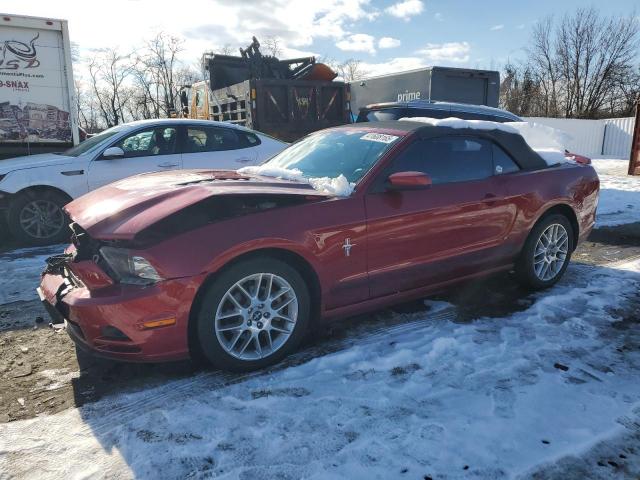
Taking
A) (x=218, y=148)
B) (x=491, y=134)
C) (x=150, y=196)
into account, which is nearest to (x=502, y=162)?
(x=491, y=134)

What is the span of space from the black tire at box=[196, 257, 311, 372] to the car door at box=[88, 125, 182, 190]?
420 cm

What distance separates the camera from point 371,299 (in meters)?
3.45

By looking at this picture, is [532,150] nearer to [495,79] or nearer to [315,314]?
[315,314]

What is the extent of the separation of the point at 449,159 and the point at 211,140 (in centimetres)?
417

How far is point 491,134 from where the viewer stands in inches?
164

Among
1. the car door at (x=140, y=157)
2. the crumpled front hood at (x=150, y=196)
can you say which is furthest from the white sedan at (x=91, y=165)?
the crumpled front hood at (x=150, y=196)

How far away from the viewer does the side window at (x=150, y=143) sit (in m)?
6.46

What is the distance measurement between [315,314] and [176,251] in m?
1.05

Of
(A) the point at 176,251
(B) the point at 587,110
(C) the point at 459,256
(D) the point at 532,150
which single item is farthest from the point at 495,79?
(B) the point at 587,110

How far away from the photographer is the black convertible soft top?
12.5 ft

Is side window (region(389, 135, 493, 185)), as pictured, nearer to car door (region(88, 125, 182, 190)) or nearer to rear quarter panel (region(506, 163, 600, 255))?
rear quarter panel (region(506, 163, 600, 255))

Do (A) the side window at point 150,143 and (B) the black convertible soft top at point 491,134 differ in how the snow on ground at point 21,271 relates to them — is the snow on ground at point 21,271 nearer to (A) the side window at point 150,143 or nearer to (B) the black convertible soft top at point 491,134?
(A) the side window at point 150,143

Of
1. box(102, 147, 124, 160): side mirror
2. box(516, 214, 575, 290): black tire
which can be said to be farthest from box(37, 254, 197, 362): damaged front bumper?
box(102, 147, 124, 160): side mirror

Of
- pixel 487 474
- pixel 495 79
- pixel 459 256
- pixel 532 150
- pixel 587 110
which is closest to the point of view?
pixel 487 474
